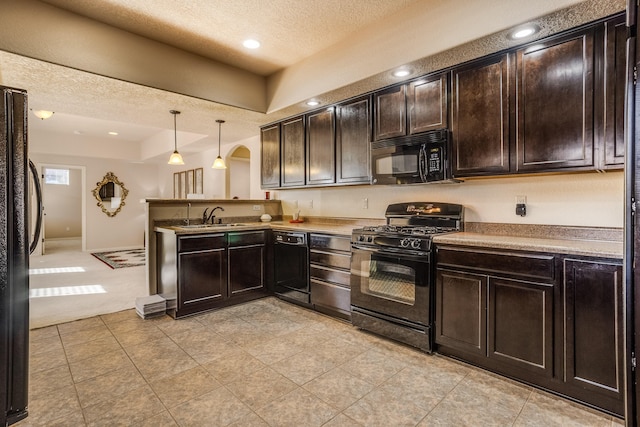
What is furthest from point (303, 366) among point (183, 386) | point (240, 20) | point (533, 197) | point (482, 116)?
point (240, 20)

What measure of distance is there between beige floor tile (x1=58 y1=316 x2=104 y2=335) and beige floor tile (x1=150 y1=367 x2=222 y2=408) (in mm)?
1547

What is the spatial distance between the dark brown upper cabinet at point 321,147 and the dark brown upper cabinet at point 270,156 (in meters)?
0.65

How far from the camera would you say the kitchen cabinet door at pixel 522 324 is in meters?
2.03

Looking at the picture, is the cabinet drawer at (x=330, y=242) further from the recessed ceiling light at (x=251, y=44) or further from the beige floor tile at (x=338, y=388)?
the recessed ceiling light at (x=251, y=44)

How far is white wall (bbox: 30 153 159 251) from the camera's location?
8.25 meters

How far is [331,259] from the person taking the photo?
340 centimetres

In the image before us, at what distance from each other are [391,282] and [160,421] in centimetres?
191

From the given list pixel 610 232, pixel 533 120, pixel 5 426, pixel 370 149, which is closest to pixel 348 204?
pixel 370 149

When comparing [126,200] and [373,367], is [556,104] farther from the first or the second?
[126,200]

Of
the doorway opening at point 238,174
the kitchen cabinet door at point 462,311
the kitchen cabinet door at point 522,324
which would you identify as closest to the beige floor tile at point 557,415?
the kitchen cabinet door at point 522,324

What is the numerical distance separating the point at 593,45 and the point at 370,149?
1803 mm

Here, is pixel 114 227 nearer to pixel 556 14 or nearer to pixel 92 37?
pixel 92 37

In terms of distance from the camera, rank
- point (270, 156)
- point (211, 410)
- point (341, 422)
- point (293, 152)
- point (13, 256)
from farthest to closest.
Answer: point (270, 156)
point (293, 152)
point (211, 410)
point (341, 422)
point (13, 256)

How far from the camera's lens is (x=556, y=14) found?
2.01m
